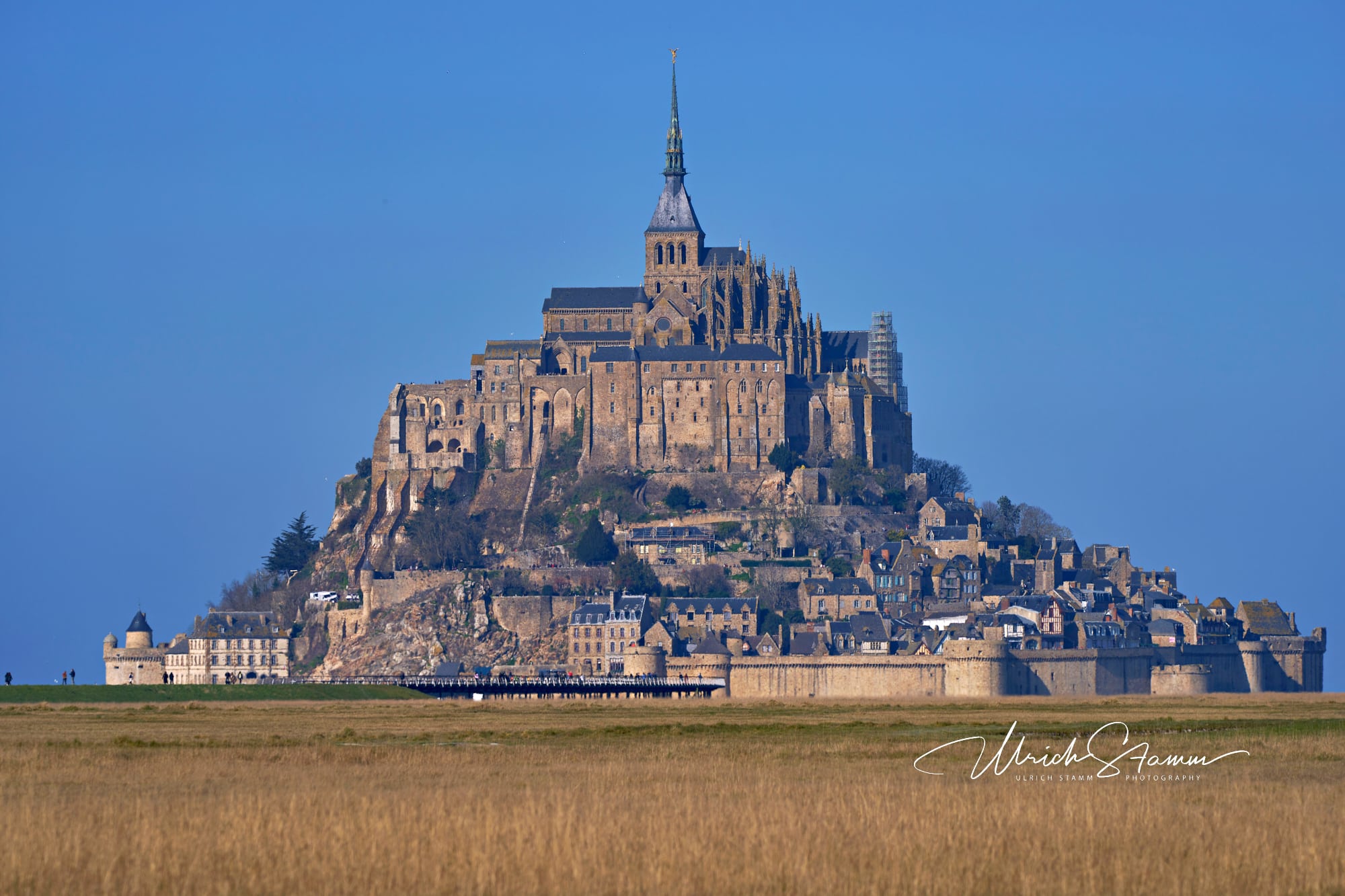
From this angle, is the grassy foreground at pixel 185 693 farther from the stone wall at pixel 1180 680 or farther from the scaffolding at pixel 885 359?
the scaffolding at pixel 885 359

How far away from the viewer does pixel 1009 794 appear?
29234mm

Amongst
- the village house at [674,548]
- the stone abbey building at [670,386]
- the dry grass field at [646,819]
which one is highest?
the stone abbey building at [670,386]

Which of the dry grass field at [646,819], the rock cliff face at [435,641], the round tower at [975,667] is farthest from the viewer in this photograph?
the rock cliff face at [435,641]

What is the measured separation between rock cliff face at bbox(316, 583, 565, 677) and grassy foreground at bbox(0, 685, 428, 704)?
19277mm

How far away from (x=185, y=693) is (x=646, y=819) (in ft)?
192

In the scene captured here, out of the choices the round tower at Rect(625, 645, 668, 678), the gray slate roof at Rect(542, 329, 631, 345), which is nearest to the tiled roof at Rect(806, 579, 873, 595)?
the round tower at Rect(625, 645, 668, 678)

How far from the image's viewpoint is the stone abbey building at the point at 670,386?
414ft

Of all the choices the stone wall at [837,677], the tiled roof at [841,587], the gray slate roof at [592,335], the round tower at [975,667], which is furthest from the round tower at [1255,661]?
the gray slate roof at [592,335]

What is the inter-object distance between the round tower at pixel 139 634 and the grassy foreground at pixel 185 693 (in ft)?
99.2

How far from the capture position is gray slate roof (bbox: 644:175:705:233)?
138 metres

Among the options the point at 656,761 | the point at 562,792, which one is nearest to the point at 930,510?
the point at 656,761

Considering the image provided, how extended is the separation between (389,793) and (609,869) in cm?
789

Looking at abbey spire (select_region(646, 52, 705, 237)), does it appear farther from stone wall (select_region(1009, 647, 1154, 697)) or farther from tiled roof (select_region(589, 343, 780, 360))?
stone wall (select_region(1009, 647, 1154, 697))

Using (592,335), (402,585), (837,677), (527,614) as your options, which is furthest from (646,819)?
(592,335)
